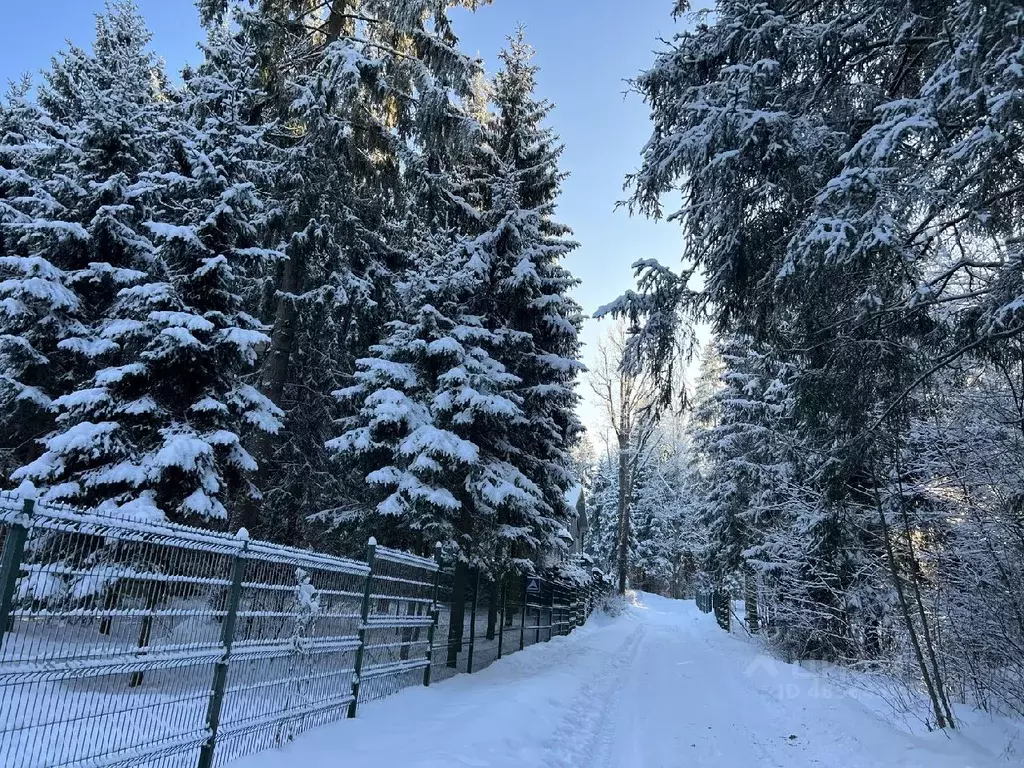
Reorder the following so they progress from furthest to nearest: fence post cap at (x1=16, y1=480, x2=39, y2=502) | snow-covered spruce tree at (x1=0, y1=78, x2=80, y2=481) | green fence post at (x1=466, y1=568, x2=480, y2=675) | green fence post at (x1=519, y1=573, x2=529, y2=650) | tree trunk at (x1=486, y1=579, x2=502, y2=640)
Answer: green fence post at (x1=519, y1=573, x2=529, y2=650), tree trunk at (x1=486, y1=579, x2=502, y2=640), snow-covered spruce tree at (x1=0, y1=78, x2=80, y2=481), green fence post at (x1=466, y1=568, x2=480, y2=675), fence post cap at (x1=16, y1=480, x2=39, y2=502)

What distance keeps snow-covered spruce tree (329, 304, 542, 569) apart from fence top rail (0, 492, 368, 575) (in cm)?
560

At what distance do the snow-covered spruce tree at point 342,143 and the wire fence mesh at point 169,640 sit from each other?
700cm

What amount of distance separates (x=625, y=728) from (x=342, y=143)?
37.2 ft

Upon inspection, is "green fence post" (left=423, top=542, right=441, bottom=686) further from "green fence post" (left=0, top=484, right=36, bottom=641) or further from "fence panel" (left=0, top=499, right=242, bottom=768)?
"green fence post" (left=0, top=484, right=36, bottom=641)

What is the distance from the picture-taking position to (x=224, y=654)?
14.5 ft

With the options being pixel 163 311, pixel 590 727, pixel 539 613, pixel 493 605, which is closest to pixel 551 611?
pixel 539 613

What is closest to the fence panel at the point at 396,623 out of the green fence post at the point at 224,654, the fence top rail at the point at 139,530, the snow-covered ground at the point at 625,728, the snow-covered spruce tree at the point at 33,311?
the snow-covered ground at the point at 625,728

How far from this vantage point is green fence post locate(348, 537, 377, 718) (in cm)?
655

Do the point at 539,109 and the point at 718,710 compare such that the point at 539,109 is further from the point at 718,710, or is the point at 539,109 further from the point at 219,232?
the point at 718,710

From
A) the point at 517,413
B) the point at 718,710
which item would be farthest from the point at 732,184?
the point at 718,710

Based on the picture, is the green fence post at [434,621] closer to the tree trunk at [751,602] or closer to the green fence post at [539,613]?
the green fence post at [539,613]

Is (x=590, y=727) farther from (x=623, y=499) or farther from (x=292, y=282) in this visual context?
(x=623, y=499)

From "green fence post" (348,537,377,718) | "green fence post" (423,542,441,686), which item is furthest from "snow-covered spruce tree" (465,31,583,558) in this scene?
"green fence post" (348,537,377,718)

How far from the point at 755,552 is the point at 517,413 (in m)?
8.07
